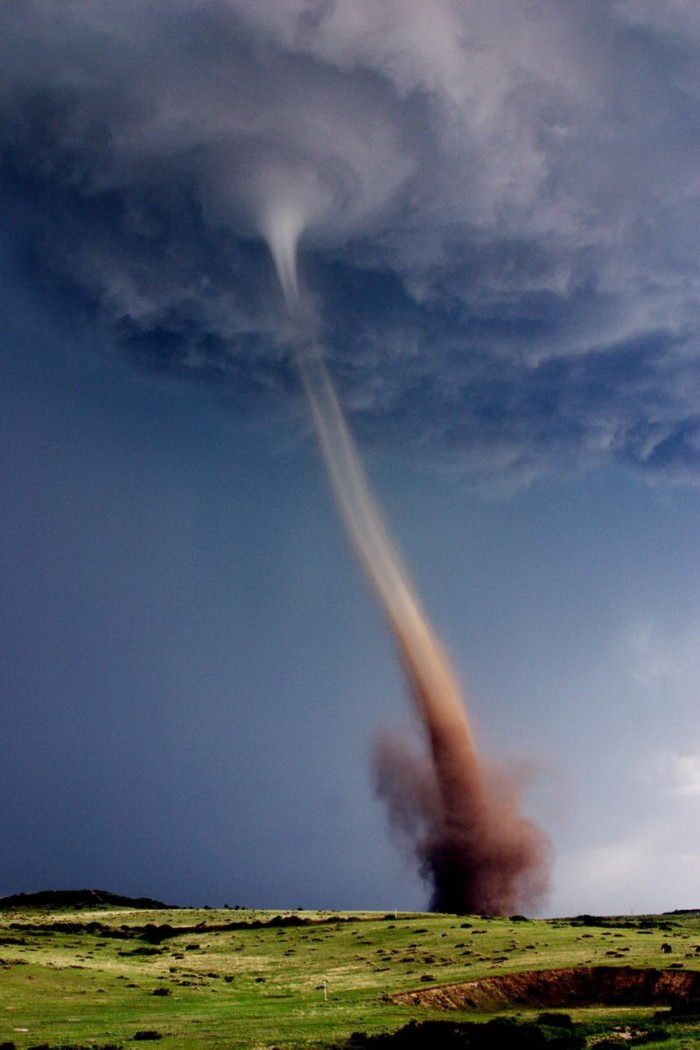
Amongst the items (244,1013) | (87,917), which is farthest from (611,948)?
(87,917)

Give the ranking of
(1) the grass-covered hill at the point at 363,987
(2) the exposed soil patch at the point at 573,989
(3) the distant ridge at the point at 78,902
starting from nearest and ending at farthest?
(1) the grass-covered hill at the point at 363,987 < (2) the exposed soil patch at the point at 573,989 < (3) the distant ridge at the point at 78,902

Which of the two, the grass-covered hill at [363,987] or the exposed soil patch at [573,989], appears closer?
the grass-covered hill at [363,987]

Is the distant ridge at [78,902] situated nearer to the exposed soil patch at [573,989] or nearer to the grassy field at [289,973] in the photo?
the grassy field at [289,973]

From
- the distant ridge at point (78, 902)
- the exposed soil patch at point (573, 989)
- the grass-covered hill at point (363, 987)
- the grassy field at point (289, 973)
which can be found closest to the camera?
the grass-covered hill at point (363, 987)

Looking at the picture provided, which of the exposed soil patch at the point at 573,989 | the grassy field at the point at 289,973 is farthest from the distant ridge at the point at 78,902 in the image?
the exposed soil patch at the point at 573,989

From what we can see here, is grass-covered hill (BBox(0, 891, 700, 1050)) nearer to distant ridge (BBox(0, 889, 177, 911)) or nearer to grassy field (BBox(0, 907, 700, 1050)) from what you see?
grassy field (BBox(0, 907, 700, 1050))

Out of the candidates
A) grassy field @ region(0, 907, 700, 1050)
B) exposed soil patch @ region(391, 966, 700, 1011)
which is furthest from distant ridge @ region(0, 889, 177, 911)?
exposed soil patch @ region(391, 966, 700, 1011)

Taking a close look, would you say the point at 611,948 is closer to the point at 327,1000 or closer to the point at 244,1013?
the point at 327,1000

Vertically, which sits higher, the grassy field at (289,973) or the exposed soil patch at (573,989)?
the grassy field at (289,973)
